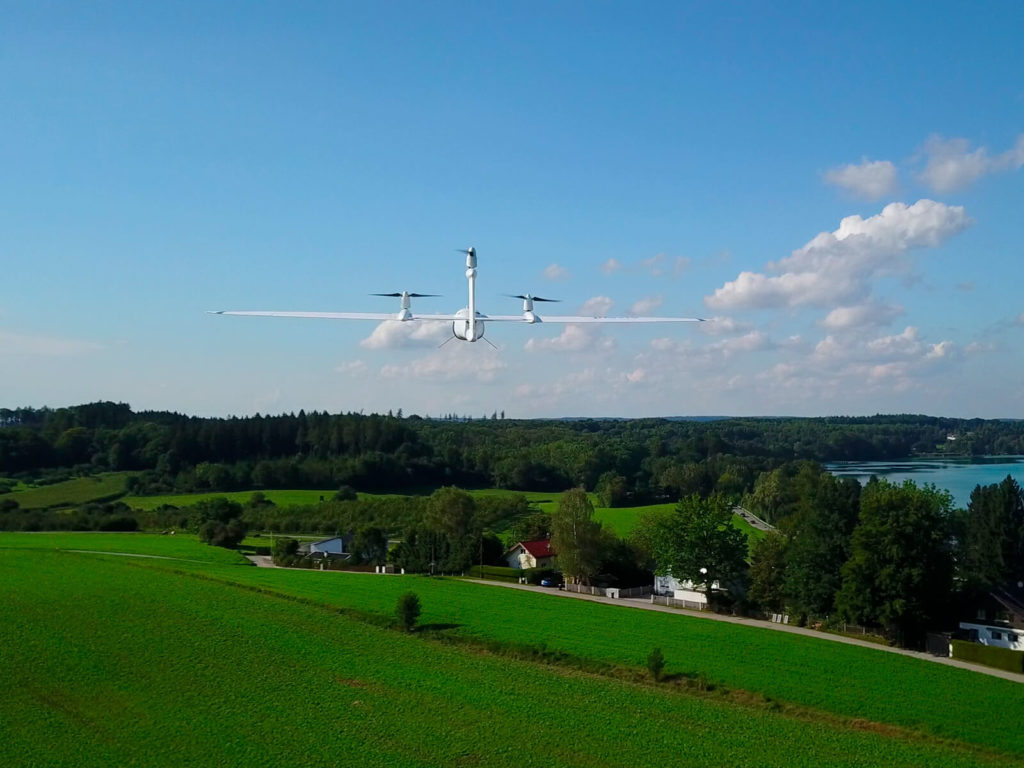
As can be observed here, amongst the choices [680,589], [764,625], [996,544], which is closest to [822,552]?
A: [764,625]

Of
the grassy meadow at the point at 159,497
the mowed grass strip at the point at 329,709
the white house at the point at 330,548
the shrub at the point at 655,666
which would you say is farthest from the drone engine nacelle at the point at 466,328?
the grassy meadow at the point at 159,497

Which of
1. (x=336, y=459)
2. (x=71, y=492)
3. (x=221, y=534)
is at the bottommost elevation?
(x=221, y=534)

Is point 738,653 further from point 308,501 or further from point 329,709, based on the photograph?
point 308,501

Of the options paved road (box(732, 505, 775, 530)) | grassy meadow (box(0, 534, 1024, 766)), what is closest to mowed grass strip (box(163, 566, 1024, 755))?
grassy meadow (box(0, 534, 1024, 766))

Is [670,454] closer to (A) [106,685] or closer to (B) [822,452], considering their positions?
(B) [822,452]

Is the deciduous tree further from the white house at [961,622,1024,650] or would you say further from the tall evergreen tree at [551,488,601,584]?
the white house at [961,622,1024,650]

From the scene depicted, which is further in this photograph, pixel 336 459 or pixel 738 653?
pixel 336 459
